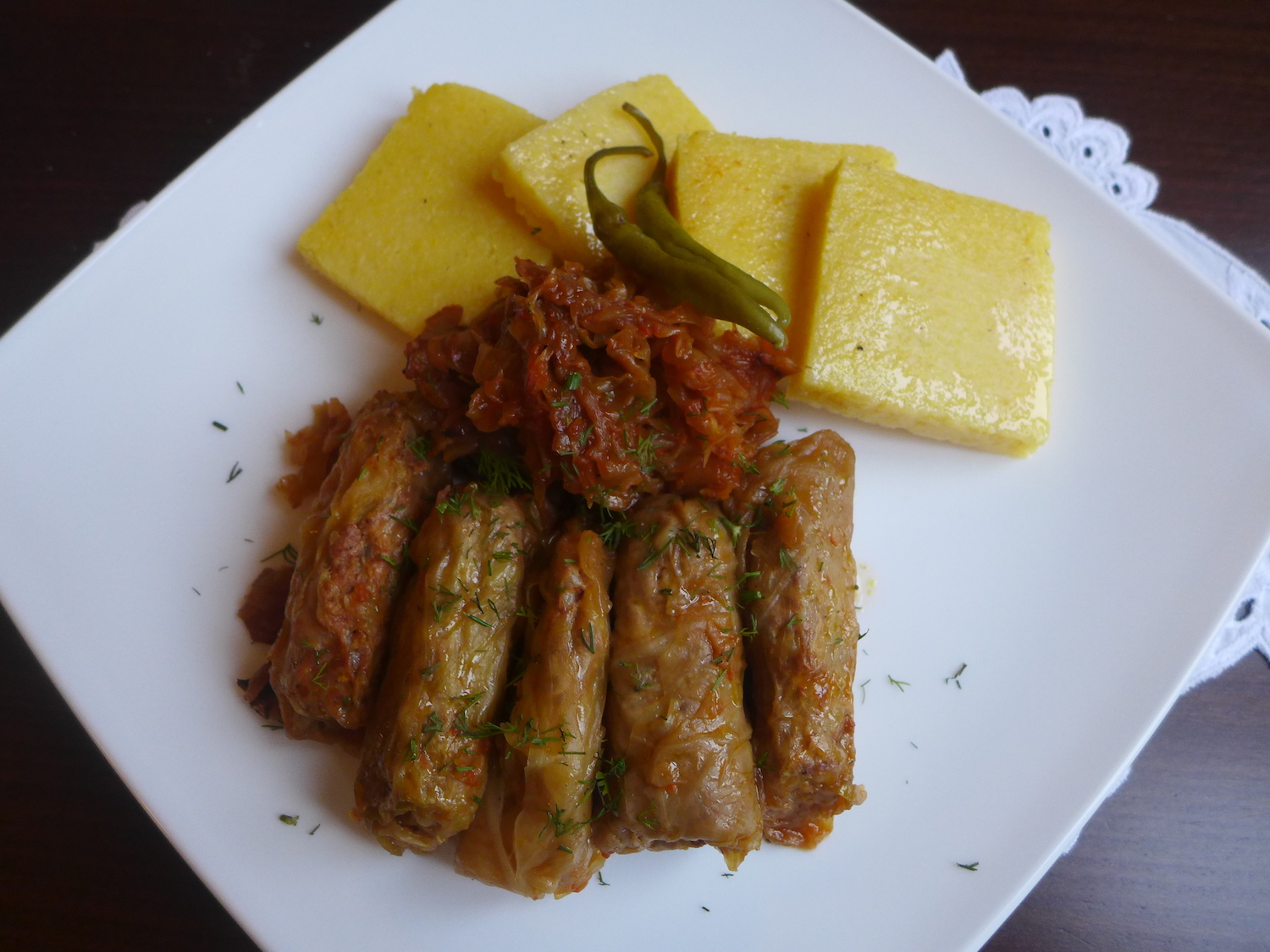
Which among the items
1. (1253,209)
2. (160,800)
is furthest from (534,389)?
(1253,209)

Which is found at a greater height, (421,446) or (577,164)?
(577,164)

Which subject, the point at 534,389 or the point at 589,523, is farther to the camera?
the point at 589,523

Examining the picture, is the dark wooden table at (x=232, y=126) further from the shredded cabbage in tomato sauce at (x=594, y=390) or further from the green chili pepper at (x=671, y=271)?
the green chili pepper at (x=671, y=271)

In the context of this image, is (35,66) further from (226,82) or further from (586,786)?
(586,786)

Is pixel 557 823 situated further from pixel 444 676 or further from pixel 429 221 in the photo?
pixel 429 221

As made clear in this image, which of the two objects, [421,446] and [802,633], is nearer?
[802,633]

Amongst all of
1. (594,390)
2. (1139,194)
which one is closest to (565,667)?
(594,390)
